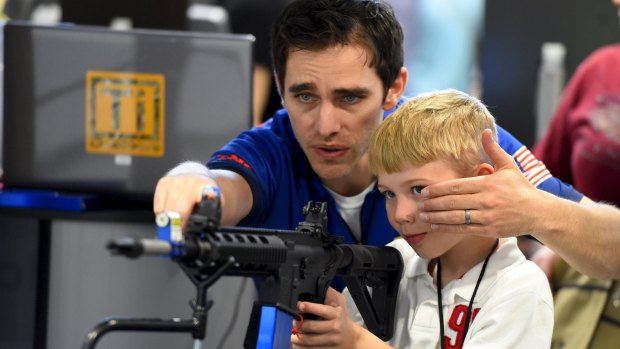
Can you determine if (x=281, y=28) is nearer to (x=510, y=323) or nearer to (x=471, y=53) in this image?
(x=510, y=323)

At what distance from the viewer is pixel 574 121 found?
11.2 feet

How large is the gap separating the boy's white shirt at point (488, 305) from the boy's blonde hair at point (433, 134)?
0.19 metres

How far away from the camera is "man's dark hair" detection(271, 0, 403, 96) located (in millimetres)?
2336

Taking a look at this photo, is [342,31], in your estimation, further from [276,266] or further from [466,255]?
[276,266]

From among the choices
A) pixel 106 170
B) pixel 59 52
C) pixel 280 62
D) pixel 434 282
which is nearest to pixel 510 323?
pixel 434 282

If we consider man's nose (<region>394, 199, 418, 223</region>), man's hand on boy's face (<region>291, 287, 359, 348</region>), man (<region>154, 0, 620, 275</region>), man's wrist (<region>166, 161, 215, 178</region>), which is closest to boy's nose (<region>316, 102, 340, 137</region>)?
man (<region>154, 0, 620, 275</region>)

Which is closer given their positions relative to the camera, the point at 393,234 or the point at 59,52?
the point at 393,234

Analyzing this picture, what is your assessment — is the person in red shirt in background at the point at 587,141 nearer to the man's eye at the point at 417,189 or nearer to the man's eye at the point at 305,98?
the man's eye at the point at 305,98

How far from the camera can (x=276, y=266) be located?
170 cm

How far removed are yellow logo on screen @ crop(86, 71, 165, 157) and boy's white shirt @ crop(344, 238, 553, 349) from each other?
0.82m

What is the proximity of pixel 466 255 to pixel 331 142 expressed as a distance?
0.41 metres

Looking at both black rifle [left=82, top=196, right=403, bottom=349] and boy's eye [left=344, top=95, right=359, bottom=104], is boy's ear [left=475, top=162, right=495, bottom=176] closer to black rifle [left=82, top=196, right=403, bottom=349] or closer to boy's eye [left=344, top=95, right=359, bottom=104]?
black rifle [left=82, top=196, right=403, bottom=349]

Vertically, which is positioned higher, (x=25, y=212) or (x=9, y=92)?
(x=9, y=92)

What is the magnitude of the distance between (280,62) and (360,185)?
1.05ft
